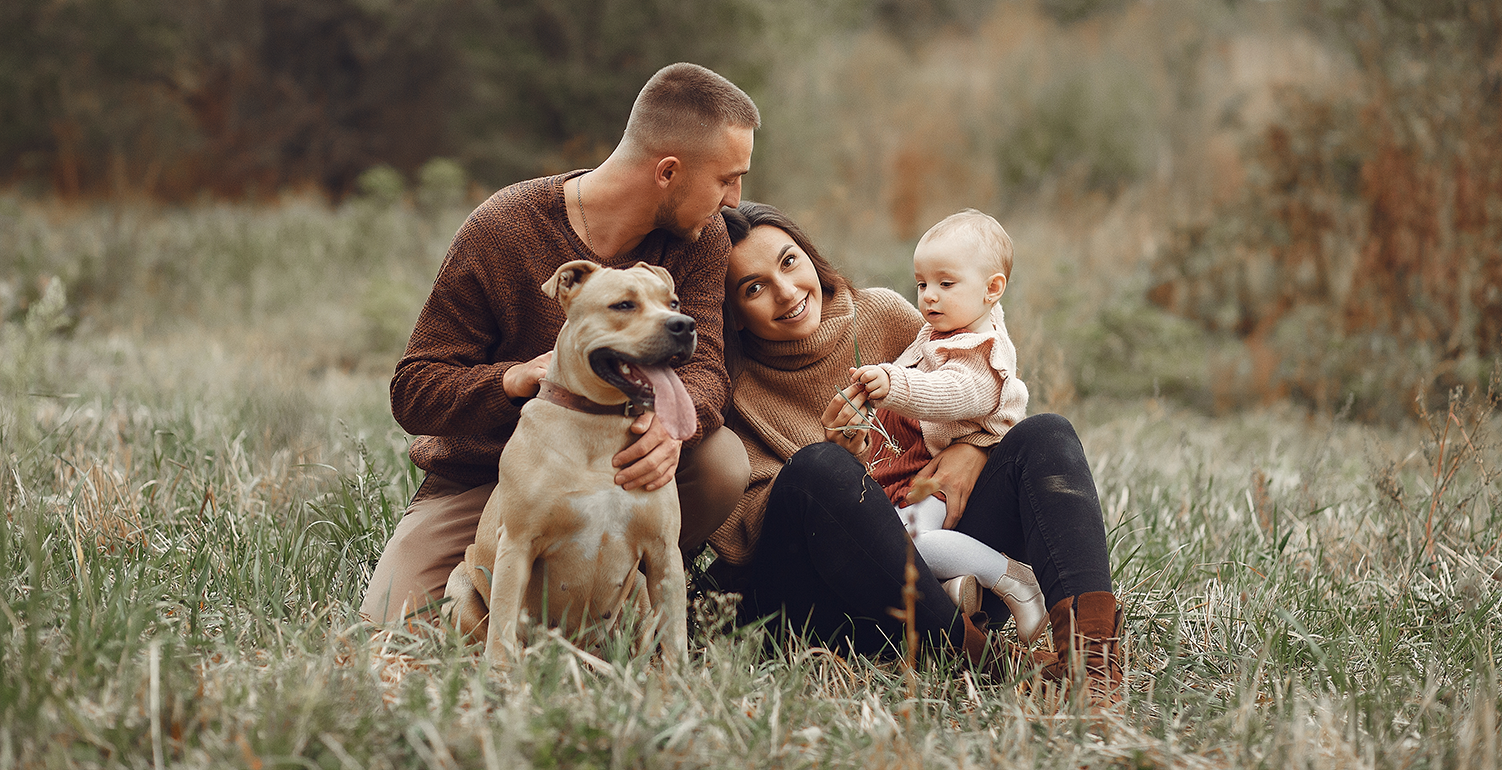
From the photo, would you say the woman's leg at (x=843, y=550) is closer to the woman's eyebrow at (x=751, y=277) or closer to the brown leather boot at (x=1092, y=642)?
the brown leather boot at (x=1092, y=642)

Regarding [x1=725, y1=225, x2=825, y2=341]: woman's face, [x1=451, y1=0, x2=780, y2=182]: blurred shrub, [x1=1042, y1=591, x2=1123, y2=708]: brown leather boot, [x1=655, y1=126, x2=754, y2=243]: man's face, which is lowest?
[x1=1042, y1=591, x2=1123, y2=708]: brown leather boot

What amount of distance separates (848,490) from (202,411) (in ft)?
11.6

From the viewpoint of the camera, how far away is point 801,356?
318cm

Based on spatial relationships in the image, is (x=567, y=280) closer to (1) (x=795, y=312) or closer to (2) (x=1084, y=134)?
(1) (x=795, y=312)

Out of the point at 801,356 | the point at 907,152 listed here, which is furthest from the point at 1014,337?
the point at 907,152

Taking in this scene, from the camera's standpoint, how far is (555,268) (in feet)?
9.50

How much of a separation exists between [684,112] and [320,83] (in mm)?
15883

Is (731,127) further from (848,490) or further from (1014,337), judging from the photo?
(1014,337)

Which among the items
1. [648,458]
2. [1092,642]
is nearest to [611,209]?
[648,458]

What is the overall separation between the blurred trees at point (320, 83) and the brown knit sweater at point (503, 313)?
966cm

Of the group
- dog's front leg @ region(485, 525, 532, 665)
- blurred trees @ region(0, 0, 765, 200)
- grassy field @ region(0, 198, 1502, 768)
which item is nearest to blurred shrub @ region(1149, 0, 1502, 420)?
grassy field @ region(0, 198, 1502, 768)

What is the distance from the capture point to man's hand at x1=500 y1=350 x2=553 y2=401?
2586 mm

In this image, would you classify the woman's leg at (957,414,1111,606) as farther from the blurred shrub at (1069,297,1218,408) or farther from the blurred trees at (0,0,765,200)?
the blurred trees at (0,0,765,200)

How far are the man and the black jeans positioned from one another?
22 cm
